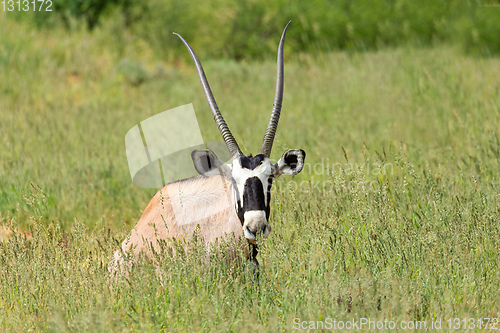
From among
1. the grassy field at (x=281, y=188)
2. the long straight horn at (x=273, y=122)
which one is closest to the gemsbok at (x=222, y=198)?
the long straight horn at (x=273, y=122)

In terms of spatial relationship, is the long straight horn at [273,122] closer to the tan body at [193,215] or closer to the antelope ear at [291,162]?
the antelope ear at [291,162]

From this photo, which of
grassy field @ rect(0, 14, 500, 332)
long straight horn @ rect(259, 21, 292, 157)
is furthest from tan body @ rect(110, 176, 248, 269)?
long straight horn @ rect(259, 21, 292, 157)

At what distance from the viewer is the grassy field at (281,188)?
366 cm

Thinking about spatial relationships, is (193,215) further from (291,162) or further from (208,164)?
(291,162)

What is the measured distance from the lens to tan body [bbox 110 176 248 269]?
4.62 meters

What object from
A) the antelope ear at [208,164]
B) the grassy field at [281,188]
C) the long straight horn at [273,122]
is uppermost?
the long straight horn at [273,122]

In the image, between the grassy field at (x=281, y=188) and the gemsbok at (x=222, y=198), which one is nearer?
the grassy field at (x=281, y=188)

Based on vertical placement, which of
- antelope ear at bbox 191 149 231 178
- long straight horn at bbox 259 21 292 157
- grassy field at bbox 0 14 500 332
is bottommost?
grassy field at bbox 0 14 500 332

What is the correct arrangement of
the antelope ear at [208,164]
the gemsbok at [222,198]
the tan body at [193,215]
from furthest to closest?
1. the tan body at [193,215]
2. the antelope ear at [208,164]
3. the gemsbok at [222,198]

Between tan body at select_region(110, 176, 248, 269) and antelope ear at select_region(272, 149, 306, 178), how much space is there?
48 cm

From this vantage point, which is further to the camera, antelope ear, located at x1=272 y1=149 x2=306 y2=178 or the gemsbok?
antelope ear, located at x1=272 y1=149 x2=306 y2=178

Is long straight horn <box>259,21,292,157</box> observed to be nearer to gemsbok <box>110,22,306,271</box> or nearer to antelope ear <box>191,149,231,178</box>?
gemsbok <box>110,22,306,271</box>

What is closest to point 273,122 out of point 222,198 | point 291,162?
point 291,162

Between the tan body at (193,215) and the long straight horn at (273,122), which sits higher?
the long straight horn at (273,122)
